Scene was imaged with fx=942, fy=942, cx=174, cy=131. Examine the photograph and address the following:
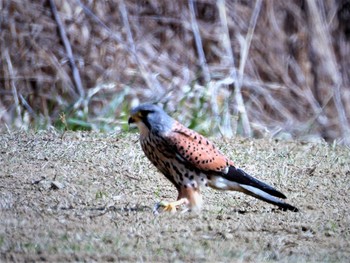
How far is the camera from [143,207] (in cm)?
566

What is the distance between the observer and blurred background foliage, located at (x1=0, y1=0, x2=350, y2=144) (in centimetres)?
930

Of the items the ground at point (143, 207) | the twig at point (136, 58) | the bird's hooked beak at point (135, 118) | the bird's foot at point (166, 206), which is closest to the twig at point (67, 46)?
the twig at point (136, 58)

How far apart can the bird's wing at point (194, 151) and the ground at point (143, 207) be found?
0.90 ft

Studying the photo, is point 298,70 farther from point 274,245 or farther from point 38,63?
point 274,245

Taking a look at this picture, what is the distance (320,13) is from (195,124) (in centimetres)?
353

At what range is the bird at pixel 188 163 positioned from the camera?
556 centimetres

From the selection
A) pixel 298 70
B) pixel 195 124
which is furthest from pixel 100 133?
pixel 298 70

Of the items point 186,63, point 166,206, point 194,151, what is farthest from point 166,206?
point 186,63

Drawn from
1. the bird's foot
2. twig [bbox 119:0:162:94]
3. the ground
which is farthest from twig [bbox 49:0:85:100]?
the bird's foot

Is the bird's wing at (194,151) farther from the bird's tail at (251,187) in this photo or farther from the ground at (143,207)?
the ground at (143,207)

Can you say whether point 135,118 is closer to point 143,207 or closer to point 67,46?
point 143,207

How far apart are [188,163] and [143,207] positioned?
39cm

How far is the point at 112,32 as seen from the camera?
994cm

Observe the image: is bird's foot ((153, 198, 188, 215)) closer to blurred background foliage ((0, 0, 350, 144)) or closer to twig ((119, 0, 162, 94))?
blurred background foliage ((0, 0, 350, 144))
